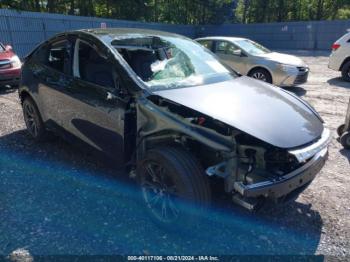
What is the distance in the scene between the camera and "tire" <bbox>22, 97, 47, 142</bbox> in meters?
4.68

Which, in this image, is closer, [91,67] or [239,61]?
[91,67]

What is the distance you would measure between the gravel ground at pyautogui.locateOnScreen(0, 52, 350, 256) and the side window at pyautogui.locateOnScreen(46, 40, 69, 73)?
1.25m

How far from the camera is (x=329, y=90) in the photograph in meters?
9.45

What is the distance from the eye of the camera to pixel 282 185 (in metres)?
2.43

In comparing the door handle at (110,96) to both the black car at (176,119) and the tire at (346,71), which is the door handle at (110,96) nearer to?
the black car at (176,119)

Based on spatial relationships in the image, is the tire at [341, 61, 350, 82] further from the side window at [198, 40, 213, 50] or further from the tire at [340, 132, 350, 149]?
the tire at [340, 132, 350, 149]

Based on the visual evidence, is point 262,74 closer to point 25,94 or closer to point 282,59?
point 282,59

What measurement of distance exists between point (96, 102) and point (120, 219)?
123 centimetres

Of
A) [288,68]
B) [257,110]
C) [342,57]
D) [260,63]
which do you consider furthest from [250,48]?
[257,110]

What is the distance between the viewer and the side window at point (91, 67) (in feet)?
10.9

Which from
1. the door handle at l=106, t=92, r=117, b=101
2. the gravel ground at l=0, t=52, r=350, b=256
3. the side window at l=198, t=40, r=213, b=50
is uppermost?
the door handle at l=106, t=92, r=117, b=101

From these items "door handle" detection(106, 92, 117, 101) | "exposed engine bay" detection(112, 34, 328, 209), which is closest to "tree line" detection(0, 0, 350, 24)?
"door handle" detection(106, 92, 117, 101)

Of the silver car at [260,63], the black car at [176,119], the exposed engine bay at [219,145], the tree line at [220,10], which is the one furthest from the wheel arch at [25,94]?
the tree line at [220,10]

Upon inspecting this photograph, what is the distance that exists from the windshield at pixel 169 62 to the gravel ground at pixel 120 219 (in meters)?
1.30
